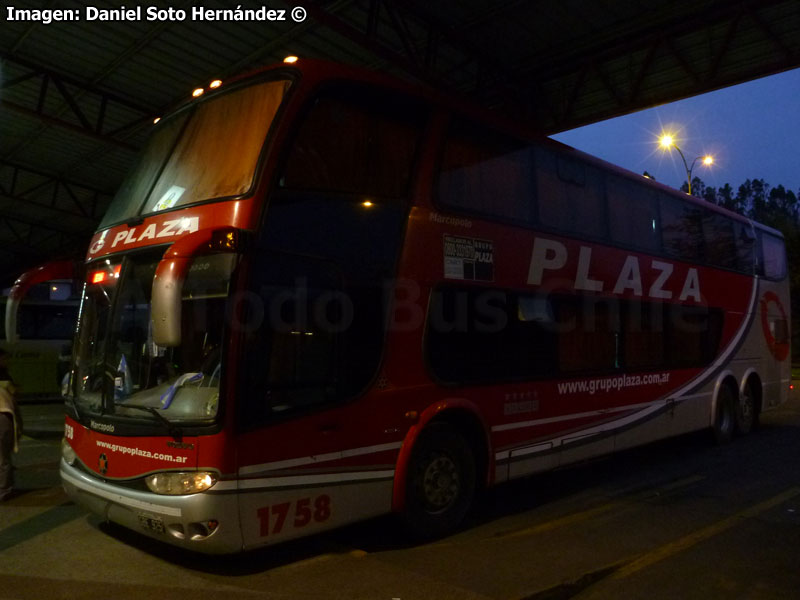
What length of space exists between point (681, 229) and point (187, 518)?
834 centimetres

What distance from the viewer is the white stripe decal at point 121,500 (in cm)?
473

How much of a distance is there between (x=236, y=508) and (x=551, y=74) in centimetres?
1153

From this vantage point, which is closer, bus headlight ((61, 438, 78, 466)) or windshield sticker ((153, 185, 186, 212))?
windshield sticker ((153, 185, 186, 212))

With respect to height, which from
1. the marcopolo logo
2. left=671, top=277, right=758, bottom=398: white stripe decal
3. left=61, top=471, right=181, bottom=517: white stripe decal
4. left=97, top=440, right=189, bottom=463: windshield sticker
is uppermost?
left=671, top=277, right=758, bottom=398: white stripe decal

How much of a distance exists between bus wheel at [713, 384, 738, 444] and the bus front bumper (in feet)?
29.3

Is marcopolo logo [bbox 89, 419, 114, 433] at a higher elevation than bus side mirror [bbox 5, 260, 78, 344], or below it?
below

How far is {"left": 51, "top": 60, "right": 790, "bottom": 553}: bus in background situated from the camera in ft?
15.6

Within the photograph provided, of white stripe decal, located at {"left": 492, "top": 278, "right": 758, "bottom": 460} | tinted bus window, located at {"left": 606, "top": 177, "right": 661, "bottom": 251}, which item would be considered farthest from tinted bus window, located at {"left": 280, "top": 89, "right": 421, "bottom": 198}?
tinted bus window, located at {"left": 606, "top": 177, "right": 661, "bottom": 251}

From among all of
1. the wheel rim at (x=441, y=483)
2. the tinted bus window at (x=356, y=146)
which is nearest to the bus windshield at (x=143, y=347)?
the tinted bus window at (x=356, y=146)

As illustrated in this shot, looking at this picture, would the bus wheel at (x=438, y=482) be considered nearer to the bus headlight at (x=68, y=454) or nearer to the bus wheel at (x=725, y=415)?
the bus headlight at (x=68, y=454)

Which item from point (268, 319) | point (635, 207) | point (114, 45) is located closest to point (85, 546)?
point (268, 319)

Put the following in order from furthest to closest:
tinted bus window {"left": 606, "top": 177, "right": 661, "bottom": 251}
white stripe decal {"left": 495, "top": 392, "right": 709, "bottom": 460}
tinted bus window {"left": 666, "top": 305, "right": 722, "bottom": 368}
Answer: tinted bus window {"left": 666, "top": 305, "right": 722, "bottom": 368}
tinted bus window {"left": 606, "top": 177, "right": 661, "bottom": 251}
white stripe decal {"left": 495, "top": 392, "right": 709, "bottom": 460}

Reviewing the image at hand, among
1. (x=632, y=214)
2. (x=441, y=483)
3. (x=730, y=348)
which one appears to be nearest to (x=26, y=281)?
(x=441, y=483)

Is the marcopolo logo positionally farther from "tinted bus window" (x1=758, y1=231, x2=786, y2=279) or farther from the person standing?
"tinted bus window" (x1=758, y1=231, x2=786, y2=279)
